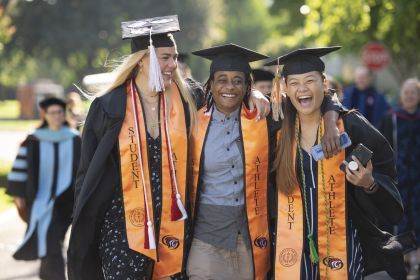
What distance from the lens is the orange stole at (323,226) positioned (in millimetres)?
4539

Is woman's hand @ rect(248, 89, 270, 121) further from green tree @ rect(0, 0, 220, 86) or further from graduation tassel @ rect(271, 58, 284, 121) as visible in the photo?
green tree @ rect(0, 0, 220, 86)

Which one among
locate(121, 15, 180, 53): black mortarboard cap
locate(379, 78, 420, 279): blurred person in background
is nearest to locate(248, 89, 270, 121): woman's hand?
locate(121, 15, 180, 53): black mortarboard cap

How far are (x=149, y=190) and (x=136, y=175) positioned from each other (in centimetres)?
13

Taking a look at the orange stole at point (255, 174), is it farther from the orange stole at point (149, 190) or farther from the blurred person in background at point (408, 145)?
the blurred person in background at point (408, 145)

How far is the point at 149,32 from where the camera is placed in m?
4.88

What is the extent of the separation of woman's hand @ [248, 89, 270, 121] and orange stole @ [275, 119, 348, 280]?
15.0 inches

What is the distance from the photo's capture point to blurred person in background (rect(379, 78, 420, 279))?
28.8ft

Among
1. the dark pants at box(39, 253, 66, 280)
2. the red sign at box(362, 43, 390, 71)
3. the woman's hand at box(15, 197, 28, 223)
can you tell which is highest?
the red sign at box(362, 43, 390, 71)

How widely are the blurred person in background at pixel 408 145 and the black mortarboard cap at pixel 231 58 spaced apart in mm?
4241

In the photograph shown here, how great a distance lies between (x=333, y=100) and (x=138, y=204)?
135 cm

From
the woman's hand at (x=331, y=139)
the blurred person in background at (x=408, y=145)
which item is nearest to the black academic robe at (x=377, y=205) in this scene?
the woman's hand at (x=331, y=139)

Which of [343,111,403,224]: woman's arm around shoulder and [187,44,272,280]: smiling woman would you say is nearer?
[343,111,403,224]: woman's arm around shoulder

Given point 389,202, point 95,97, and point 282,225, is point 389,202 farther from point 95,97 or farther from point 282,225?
point 95,97

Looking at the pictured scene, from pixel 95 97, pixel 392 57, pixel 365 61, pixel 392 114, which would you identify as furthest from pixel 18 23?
pixel 95 97
